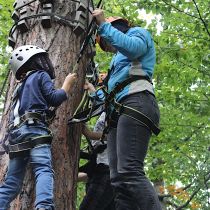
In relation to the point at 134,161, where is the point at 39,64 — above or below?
above

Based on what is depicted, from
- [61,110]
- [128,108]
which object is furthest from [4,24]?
[128,108]

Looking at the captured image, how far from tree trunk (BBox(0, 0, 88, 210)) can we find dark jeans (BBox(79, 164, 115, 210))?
4.01 feet

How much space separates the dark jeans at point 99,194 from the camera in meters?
4.52

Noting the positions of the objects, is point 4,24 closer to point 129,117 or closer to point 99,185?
point 99,185

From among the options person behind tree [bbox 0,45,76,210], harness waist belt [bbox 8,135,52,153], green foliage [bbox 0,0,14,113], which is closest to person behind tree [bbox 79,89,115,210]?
person behind tree [bbox 0,45,76,210]

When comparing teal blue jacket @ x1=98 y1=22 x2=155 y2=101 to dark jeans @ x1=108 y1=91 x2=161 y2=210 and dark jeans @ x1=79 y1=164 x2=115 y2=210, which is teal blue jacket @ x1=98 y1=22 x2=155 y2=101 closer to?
dark jeans @ x1=108 y1=91 x2=161 y2=210

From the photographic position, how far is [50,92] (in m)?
3.19

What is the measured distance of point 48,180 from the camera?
112 inches

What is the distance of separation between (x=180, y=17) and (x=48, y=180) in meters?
6.13

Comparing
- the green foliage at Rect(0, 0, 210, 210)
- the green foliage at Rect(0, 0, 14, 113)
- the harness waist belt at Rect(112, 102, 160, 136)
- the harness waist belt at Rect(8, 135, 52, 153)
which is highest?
the green foliage at Rect(0, 0, 14, 113)

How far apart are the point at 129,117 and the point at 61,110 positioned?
0.70 meters

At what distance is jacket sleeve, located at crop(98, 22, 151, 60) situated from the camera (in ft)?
10.1

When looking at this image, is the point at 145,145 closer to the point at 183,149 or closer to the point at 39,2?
the point at 39,2

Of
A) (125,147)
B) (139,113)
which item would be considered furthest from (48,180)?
(139,113)
